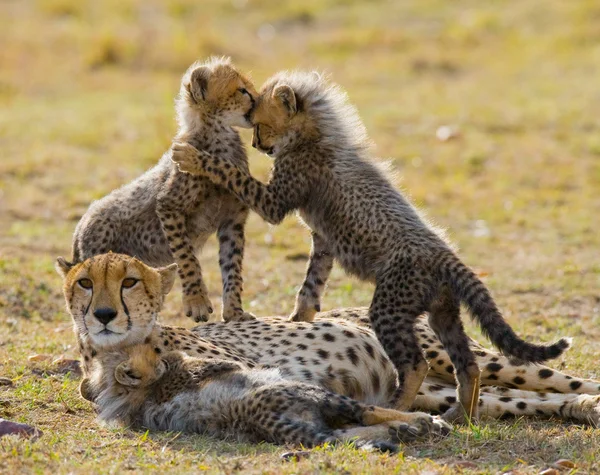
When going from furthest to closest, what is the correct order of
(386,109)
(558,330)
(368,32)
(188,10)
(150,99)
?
(188,10), (368,32), (150,99), (386,109), (558,330)

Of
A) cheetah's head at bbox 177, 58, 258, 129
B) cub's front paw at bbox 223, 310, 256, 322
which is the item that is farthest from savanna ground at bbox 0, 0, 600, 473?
cheetah's head at bbox 177, 58, 258, 129

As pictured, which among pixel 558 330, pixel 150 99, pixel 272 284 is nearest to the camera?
pixel 558 330

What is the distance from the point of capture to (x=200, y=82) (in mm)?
5684

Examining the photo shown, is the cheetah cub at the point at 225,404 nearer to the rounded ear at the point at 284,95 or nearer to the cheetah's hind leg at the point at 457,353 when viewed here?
the cheetah's hind leg at the point at 457,353

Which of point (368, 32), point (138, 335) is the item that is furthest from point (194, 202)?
point (368, 32)

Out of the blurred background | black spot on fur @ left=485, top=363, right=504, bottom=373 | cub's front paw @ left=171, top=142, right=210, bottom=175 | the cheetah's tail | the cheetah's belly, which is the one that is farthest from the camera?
the blurred background

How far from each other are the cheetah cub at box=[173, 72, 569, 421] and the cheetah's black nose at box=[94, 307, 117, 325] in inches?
41.6

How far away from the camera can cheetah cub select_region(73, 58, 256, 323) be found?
5.53m

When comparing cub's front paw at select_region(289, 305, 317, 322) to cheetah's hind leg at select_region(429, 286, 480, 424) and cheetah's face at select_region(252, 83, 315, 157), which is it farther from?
cheetah's hind leg at select_region(429, 286, 480, 424)

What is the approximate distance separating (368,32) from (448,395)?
12.9 meters

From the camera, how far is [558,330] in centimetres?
614

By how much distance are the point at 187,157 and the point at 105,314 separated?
1226 mm

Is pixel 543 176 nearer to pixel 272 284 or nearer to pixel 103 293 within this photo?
pixel 272 284

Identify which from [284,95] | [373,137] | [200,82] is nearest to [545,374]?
[284,95]
